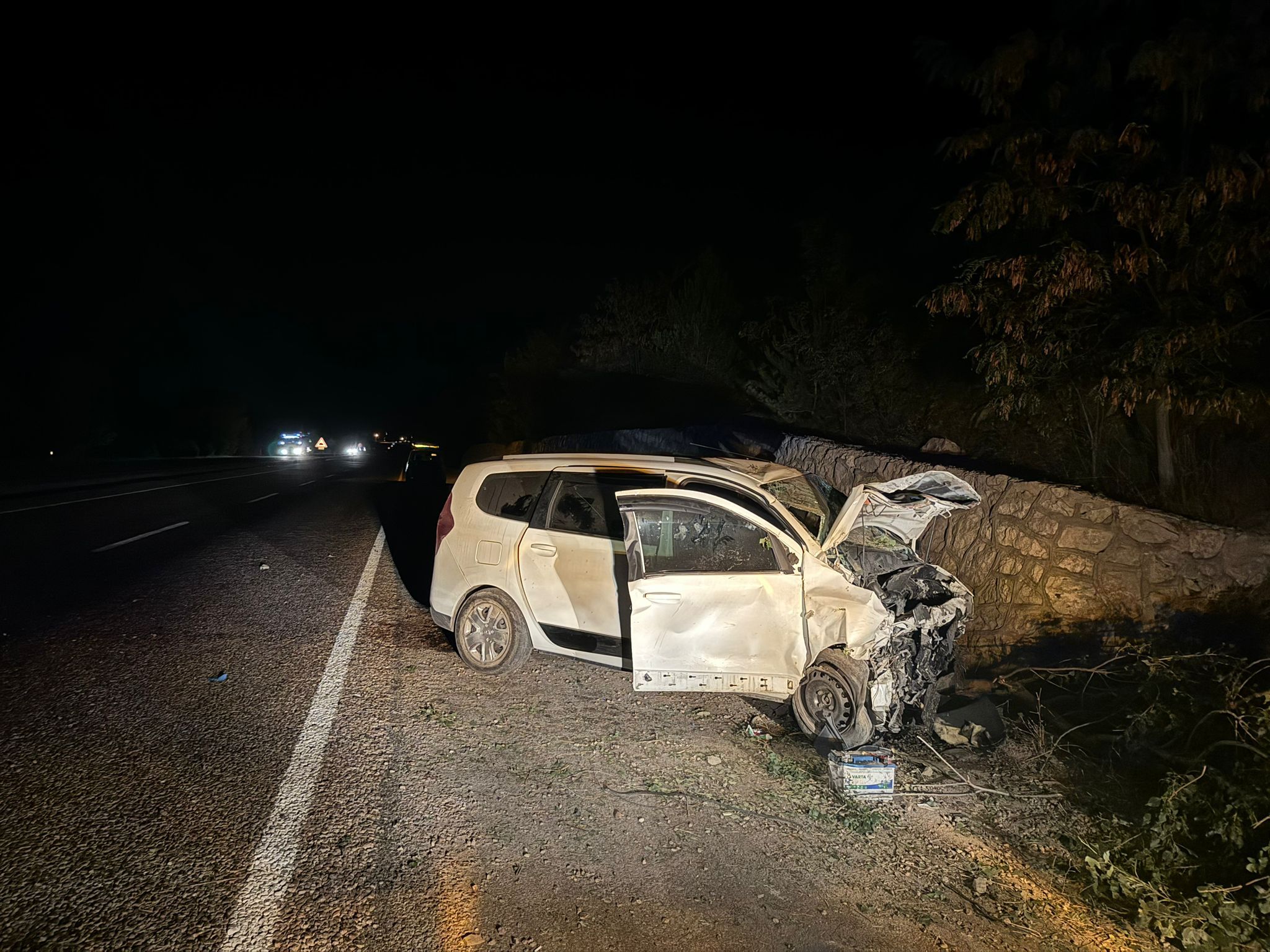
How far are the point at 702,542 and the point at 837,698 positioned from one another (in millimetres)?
1395

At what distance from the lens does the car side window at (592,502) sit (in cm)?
559

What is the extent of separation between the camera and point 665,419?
2945 cm

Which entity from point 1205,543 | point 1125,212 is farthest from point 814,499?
point 1125,212

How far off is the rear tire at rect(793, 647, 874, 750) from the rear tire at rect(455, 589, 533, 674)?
87.1 inches

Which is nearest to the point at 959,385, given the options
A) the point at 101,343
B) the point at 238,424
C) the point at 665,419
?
the point at 665,419

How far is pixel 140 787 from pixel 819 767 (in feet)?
12.8

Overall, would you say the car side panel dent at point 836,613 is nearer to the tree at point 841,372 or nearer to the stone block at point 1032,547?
the stone block at point 1032,547

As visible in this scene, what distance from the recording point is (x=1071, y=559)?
6469mm

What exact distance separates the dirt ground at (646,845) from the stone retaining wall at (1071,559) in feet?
6.91

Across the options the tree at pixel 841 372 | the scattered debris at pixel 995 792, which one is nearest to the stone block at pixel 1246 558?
the scattered debris at pixel 995 792

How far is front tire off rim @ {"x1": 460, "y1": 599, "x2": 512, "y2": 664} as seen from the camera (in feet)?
19.0

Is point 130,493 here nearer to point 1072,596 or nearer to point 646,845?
point 646,845

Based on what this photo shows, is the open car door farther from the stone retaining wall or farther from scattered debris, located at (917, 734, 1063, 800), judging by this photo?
the stone retaining wall

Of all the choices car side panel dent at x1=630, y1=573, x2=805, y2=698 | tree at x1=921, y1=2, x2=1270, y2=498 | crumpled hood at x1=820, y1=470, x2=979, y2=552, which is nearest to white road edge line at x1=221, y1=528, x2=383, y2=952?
car side panel dent at x1=630, y1=573, x2=805, y2=698
